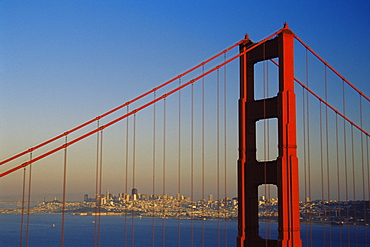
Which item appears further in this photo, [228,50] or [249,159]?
[228,50]

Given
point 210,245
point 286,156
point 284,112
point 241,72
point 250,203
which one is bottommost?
point 210,245

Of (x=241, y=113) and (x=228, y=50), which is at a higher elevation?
(x=228, y=50)

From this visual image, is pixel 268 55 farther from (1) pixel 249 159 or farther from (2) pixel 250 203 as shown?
(2) pixel 250 203

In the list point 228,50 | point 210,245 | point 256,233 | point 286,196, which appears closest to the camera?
point 286,196

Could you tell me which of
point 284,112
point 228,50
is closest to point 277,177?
point 284,112

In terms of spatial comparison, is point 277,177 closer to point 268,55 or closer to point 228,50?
point 268,55

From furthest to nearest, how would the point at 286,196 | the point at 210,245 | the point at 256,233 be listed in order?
1. the point at 210,245
2. the point at 256,233
3. the point at 286,196
